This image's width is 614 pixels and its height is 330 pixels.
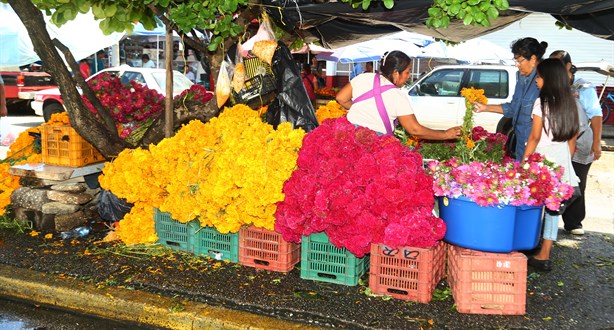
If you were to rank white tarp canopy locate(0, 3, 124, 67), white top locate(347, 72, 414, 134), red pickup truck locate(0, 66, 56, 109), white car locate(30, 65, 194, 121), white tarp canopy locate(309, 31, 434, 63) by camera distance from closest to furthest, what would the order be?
white top locate(347, 72, 414, 134), white car locate(30, 65, 194, 121), white tarp canopy locate(0, 3, 124, 67), white tarp canopy locate(309, 31, 434, 63), red pickup truck locate(0, 66, 56, 109)

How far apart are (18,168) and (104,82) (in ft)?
4.87

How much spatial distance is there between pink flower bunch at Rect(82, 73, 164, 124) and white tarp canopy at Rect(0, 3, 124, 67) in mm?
9779

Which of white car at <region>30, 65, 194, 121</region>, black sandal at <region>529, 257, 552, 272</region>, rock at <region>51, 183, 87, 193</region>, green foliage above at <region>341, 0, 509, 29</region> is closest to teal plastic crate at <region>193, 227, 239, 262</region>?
rock at <region>51, 183, 87, 193</region>

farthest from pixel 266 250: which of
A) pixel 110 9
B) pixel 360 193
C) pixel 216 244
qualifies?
pixel 110 9

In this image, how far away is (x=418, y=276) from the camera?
5086 mm

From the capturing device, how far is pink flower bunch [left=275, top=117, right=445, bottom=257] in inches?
195

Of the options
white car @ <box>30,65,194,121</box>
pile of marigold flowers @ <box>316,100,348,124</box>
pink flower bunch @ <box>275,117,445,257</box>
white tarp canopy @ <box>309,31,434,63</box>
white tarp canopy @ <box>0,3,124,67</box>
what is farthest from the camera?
white tarp canopy @ <box>309,31,434,63</box>

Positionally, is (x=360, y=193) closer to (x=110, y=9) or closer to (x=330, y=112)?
(x=110, y=9)

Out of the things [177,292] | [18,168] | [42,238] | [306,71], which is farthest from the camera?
[306,71]

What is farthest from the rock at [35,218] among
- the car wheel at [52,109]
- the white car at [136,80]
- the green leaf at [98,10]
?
the car wheel at [52,109]

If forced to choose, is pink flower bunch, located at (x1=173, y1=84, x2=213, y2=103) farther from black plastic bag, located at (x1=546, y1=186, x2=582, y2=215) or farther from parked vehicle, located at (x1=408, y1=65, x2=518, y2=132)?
parked vehicle, located at (x1=408, y1=65, x2=518, y2=132)

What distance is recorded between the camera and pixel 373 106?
18.4 feet

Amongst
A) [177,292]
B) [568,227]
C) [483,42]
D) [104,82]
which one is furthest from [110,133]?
[483,42]

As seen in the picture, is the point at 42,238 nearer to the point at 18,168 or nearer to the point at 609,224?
the point at 18,168
